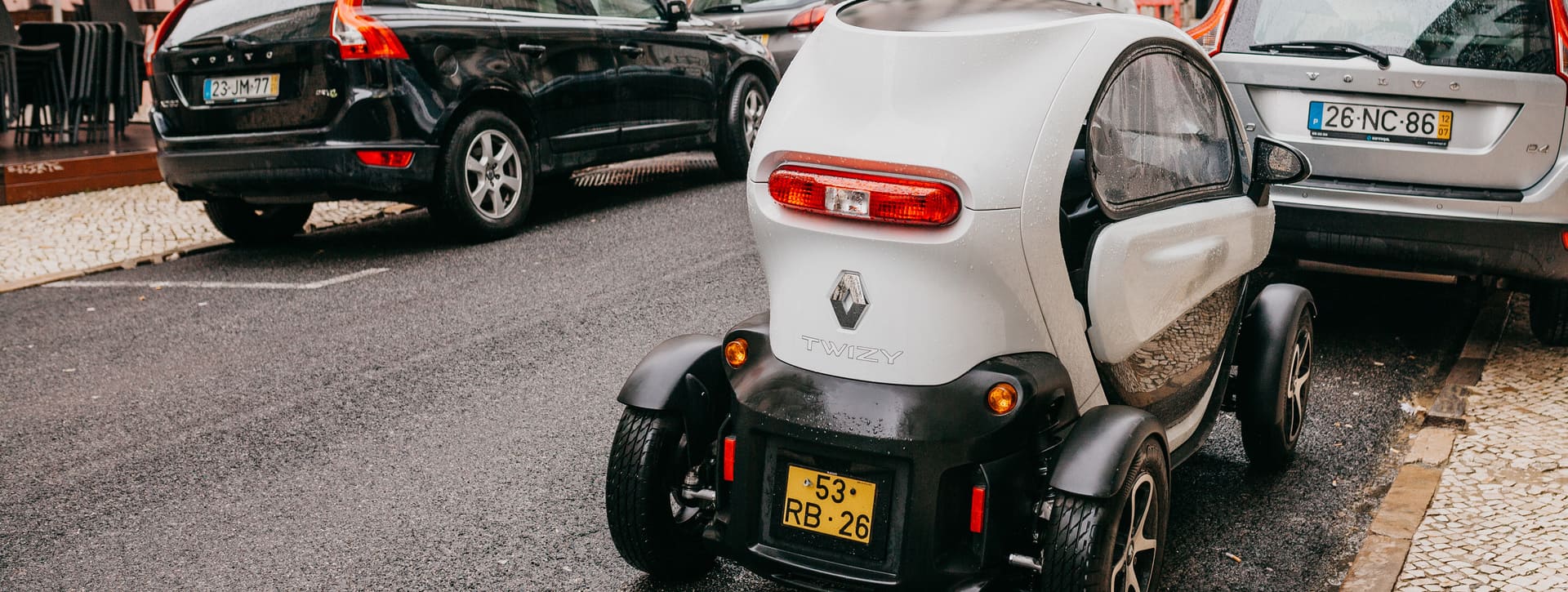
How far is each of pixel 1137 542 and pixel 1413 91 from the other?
3.05 m

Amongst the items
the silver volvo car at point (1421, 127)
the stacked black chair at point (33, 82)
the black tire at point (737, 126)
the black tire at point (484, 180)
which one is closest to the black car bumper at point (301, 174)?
the black tire at point (484, 180)

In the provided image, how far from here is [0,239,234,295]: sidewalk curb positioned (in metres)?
7.50

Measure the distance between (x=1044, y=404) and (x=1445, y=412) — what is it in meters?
2.53

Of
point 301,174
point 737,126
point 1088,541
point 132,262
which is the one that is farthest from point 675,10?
point 1088,541

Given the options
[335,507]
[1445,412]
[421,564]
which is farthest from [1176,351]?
[335,507]

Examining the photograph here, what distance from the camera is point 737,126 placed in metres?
10.1

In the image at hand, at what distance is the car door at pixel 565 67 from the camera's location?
8250 millimetres

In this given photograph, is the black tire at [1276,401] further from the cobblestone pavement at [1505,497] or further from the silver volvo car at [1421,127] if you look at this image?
the silver volvo car at [1421,127]

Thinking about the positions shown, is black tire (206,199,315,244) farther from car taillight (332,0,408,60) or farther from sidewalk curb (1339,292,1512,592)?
sidewalk curb (1339,292,1512,592)

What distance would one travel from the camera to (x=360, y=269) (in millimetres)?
7535

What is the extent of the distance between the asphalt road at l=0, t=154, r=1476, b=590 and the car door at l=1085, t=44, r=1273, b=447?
0.54 meters

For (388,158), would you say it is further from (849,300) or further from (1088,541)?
(1088,541)

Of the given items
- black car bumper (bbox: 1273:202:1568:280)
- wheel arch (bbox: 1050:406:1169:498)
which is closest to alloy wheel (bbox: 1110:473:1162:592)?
wheel arch (bbox: 1050:406:1169:498)

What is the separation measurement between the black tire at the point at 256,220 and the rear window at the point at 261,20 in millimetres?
1027
